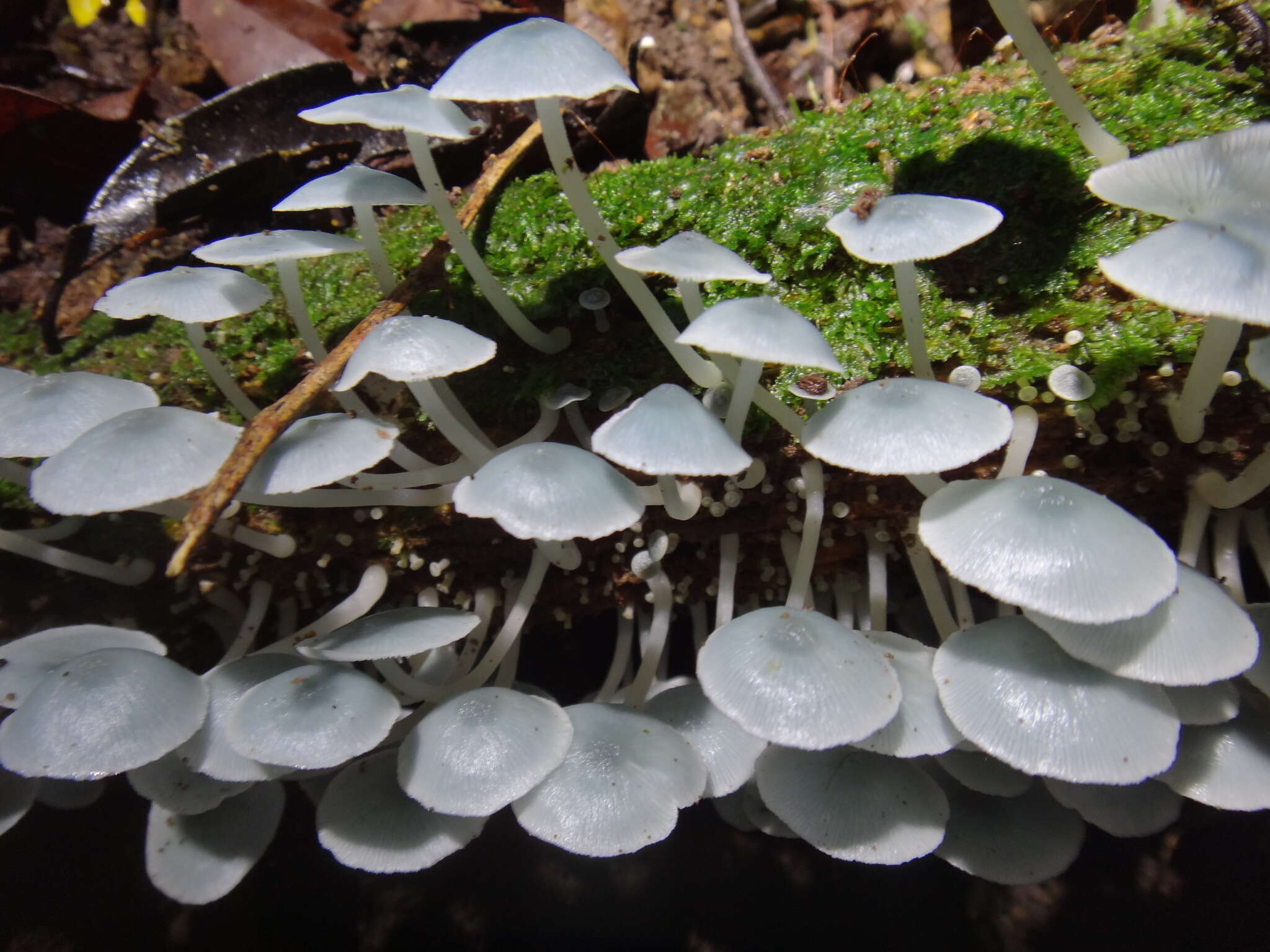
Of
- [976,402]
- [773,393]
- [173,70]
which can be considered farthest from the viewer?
[173,70]

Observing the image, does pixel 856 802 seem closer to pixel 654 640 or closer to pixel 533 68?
pixel 654 640

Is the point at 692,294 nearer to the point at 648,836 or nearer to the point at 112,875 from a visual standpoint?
the point at 648,836

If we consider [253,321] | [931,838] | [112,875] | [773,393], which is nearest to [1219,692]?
[931,838]

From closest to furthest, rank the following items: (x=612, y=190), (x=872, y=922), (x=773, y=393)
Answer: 1. (x=773, y=393)
2. (x=612, y=190)
3. (x=872, y=922)

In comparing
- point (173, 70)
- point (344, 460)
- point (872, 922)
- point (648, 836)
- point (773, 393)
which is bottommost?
point (872, 922)

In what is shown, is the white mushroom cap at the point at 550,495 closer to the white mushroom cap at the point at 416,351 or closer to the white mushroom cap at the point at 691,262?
the white mushroom cap at the point at 416,351

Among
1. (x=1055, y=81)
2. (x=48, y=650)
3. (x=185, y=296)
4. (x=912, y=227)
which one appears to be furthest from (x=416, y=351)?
(x=1055, y=81)
